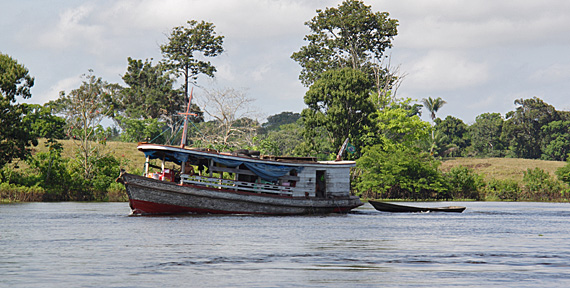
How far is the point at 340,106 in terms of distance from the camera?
6378cm

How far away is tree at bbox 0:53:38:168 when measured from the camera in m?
50.3

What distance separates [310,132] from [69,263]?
1899 inches

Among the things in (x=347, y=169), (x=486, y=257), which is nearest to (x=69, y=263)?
(x=486, y=257)

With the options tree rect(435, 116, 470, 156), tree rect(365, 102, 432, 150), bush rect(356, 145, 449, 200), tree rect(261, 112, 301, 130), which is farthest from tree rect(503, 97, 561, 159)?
tree rect(261, 112, 301, 130)

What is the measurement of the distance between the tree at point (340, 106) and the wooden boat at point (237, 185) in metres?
23.6

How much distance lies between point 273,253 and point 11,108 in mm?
36593

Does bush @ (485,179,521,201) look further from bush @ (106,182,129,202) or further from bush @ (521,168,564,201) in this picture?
bush @ (106,182,129,202)

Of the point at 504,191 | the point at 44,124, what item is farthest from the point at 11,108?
the point at 504,191

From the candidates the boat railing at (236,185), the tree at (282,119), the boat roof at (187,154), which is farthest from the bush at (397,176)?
the tree at (282,119)

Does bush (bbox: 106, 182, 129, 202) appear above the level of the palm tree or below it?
below

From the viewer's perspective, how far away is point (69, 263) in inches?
695

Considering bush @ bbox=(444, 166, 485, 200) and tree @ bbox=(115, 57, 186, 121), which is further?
tree @ bbox=(115, 57, 186, 121)

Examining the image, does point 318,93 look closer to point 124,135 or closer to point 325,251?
point 124,135

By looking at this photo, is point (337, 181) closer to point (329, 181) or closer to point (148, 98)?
point (329, 181)
